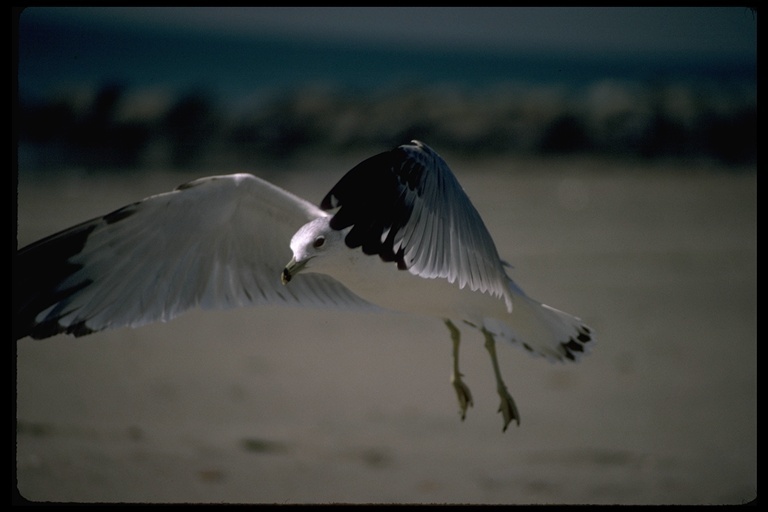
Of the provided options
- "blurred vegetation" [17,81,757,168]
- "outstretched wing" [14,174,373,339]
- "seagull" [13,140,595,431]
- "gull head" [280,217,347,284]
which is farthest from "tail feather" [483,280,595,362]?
"blurred vegetation" [17,81,757,168]

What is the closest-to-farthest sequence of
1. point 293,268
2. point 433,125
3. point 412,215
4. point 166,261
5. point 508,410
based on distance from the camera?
point 412,215
point 293,268
point 166,261
point 508,410
point 433,125

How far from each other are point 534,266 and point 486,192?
210 centimetres

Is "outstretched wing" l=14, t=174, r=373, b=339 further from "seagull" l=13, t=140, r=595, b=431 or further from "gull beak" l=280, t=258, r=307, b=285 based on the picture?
"gull beak" l=280, t=258, r=307, b=285

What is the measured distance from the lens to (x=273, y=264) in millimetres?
2945

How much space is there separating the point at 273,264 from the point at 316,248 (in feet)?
2.18

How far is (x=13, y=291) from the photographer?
2.55 meters

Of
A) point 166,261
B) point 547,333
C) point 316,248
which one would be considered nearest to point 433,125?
point 547,333

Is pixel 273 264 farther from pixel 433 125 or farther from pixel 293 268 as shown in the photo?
pixel 433 125

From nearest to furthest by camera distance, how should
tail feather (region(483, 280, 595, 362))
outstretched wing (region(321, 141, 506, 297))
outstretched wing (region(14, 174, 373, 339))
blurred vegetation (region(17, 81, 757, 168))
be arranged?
outstretched wing (region(321, 141, 506, 297)) → outstretched wing (region(14, 174, 373, 339)) → tail feather (region(483, 280, 595, 362)) → blurred vegetation (region(17, 81, 757, 168))

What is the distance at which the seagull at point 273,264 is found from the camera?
7.17 feet

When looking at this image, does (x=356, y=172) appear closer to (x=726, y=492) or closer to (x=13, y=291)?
(x=13, y=291)

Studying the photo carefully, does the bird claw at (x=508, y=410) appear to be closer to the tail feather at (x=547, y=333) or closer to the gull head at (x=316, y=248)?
the tail feather at (x=547, y=333)

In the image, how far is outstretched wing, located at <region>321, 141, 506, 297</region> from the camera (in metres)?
2.06

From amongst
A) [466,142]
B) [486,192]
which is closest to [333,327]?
[486,192]
